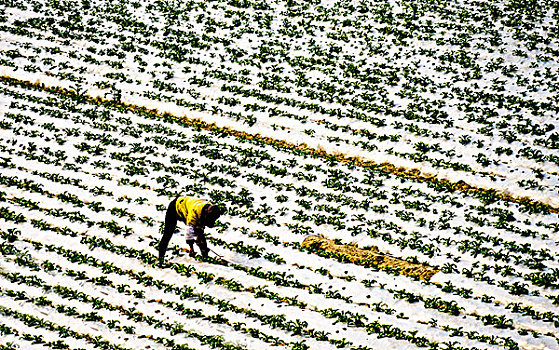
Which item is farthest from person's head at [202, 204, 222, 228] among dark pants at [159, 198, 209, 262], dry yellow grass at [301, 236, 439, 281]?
dry yellow grass at [301, 236, 439, 281]

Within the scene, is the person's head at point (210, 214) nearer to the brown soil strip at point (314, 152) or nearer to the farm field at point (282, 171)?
the farm field at point (282, 171)

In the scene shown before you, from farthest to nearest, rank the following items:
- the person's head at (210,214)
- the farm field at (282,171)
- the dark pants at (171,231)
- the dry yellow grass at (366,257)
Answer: the dry yellow grass at (366,257)
the dark pants at (171,231)
the person's head at (210,214)
the farm field at (282,171)

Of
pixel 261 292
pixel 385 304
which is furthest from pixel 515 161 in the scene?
pixel 261 292

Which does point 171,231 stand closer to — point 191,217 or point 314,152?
point 191,217

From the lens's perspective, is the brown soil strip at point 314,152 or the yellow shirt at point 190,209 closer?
the yellow shirt at point 190,209

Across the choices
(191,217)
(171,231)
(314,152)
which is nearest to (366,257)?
(191,217)

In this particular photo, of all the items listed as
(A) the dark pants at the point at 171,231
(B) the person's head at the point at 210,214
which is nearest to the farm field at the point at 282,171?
(A) the dark pants at the point at 171,231

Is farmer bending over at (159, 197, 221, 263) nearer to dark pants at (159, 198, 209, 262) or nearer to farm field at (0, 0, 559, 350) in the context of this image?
dark pants at (159, 198, 209, 262)

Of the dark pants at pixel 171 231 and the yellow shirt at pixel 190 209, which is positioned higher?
the yellow shirt at pixel 190 209
